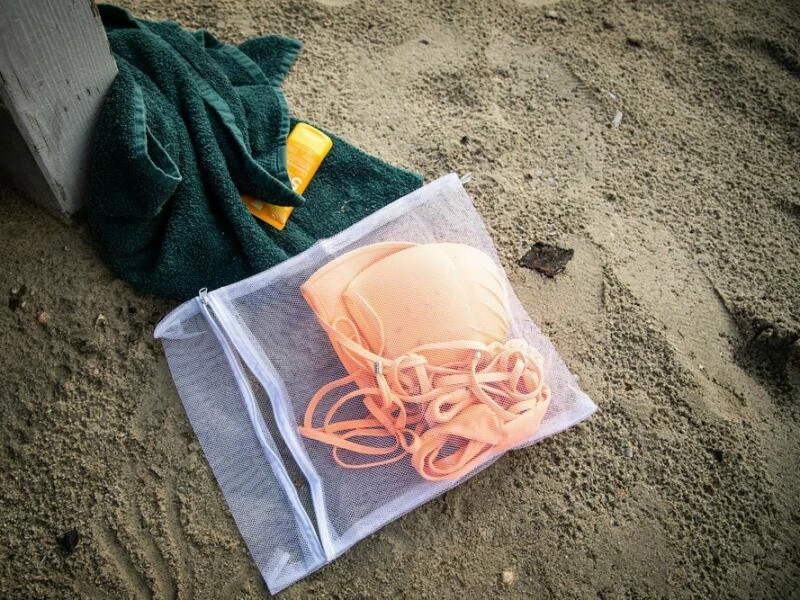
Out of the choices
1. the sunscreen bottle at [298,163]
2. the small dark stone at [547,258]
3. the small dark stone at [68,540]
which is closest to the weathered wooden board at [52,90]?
the sunscreen bottle at [298,163]

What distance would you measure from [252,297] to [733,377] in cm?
121

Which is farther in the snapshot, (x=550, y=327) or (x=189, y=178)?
(x=550, y=327)

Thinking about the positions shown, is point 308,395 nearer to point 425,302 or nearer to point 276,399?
point 276,399

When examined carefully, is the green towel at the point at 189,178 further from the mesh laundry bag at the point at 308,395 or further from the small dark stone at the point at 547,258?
the small dark stone at the point at 547,258

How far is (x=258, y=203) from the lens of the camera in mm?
1604

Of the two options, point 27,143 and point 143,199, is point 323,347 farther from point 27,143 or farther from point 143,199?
point 27,143

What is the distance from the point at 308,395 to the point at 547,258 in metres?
0.76

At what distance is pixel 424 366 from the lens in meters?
1.30

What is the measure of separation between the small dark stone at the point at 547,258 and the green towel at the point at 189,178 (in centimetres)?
38

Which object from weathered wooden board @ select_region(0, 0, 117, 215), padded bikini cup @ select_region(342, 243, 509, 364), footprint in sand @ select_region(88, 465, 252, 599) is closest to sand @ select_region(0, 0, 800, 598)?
footprint in sand @ select_region(88, 465, 252, 599)

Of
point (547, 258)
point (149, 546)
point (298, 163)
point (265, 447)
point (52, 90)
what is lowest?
point (149, 546)

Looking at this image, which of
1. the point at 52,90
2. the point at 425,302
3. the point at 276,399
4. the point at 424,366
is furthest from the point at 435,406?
the point at 52,90

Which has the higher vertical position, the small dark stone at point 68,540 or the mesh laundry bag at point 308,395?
the mesh laundry bag at point 308,395

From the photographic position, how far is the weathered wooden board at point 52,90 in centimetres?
120
